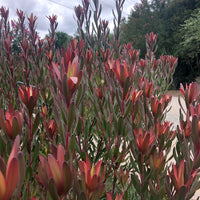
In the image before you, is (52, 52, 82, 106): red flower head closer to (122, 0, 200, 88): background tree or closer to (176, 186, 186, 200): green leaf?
(176, 186, 186, 200): green leaf

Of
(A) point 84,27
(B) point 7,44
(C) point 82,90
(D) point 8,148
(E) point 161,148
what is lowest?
(E) point 161,148

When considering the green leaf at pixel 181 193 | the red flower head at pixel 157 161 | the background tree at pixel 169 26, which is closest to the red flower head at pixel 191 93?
the red flower head at pixel 157 161

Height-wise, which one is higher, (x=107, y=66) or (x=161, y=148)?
(x=107, y=66)

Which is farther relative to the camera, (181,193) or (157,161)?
(157,161)

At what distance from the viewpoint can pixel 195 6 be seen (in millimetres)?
16875

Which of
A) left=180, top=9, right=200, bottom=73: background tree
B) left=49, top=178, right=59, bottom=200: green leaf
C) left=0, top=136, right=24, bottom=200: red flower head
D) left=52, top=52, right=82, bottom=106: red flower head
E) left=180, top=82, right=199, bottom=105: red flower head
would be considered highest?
left=180, top=9, right=200, bottom=73: background tree

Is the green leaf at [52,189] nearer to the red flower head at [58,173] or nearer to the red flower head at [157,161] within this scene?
the red flower head at [58,173]

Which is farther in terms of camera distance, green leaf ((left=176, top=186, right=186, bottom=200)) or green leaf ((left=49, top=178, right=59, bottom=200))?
green leaf ((left=176, top=186, right=186, bottom=200))

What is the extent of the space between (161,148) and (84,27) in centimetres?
232

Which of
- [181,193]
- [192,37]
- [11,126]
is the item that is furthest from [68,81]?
[192,37]

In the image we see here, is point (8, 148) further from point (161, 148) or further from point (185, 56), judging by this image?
point (185, 56)

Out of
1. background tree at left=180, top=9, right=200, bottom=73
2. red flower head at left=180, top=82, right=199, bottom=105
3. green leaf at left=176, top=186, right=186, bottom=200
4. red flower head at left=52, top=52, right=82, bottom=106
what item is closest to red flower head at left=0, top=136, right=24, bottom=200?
red flower head at left=52, top=52, right=82, bottom=106

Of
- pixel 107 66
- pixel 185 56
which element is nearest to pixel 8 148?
pixel 107 66

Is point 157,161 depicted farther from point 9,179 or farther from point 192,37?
point 192,37
